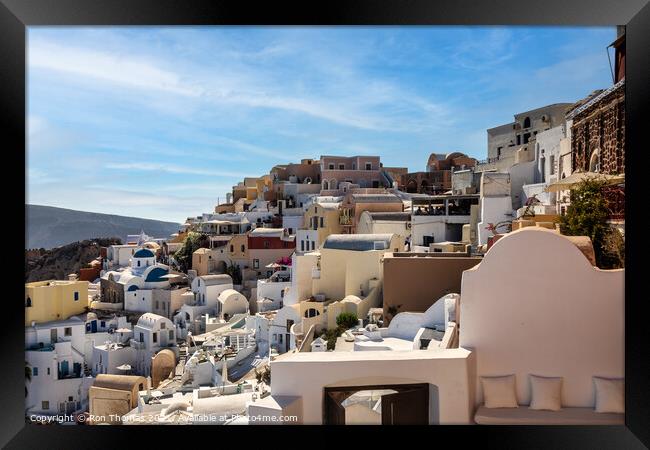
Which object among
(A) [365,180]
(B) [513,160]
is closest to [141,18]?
(B) [513,160]

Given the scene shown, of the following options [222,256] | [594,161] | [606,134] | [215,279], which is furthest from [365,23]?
[222,256]

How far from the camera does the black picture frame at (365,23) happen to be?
3.01 meters

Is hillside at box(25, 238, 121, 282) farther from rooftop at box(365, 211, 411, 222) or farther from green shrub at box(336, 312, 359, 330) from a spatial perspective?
rooftop at box(365, 211, 411, 222)

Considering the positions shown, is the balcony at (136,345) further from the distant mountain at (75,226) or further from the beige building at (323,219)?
the beige building at (323,219)

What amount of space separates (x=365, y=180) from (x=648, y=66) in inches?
696

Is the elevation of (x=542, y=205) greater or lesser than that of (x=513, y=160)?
lesser

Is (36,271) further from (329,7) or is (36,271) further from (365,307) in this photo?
(329,7)

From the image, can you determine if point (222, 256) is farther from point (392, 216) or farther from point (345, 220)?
point (392, 216)

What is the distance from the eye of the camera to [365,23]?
311 cm

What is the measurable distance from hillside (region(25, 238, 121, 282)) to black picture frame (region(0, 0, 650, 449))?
841cm

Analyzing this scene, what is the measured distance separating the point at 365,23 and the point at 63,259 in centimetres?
1566

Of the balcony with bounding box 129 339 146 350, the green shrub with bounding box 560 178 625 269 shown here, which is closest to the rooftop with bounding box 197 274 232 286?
the balcony with bounding box 129 339 146 350

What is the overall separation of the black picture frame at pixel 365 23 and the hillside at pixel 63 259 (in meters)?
8.41

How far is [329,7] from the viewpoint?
304 cm
